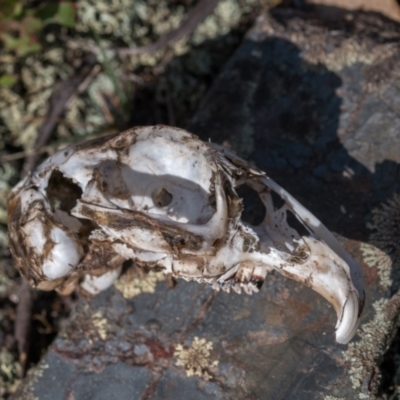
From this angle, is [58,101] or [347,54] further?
[58,101]

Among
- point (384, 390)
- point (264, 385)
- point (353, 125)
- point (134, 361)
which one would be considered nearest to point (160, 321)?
point (134, 361)

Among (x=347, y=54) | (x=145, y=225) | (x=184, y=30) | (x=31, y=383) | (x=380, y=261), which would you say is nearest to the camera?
(x=145, y=225)

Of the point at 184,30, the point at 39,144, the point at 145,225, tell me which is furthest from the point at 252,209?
the point at 39,144

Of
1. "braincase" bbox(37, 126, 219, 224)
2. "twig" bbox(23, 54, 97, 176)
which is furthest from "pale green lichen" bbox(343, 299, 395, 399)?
"twig" bbox(23, 54, 97, 176)

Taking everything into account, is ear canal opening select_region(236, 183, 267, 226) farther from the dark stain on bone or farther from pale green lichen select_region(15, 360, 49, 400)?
pale green lichen select_region(15, 360, 49, 400)

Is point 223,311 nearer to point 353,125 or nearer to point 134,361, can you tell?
point 134,361

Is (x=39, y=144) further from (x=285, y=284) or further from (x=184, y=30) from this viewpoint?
(x=285, y=284)

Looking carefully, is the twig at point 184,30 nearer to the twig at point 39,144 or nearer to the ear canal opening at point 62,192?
the twig at point 39,144
